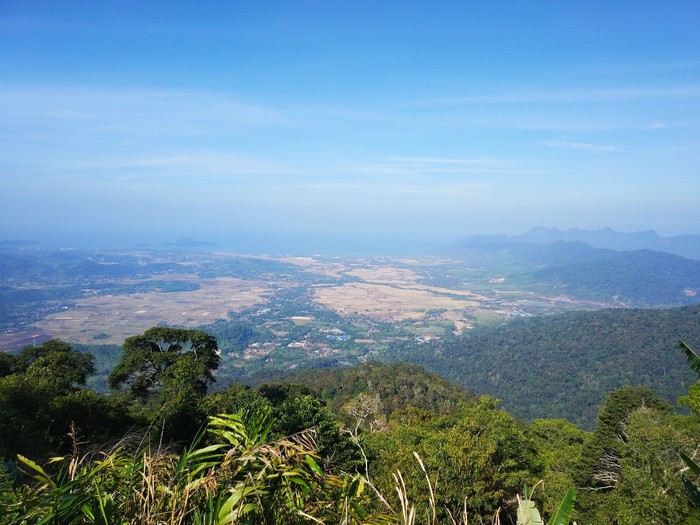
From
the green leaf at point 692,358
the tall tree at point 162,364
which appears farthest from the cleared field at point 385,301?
the green leaf at point 692,358

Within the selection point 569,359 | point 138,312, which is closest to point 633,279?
point 569,359

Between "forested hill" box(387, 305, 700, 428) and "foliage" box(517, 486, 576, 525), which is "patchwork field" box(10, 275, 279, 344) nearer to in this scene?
"forested hill" box(387, 305, 700, 428)

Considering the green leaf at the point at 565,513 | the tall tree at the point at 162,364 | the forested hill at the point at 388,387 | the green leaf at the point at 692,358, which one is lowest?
the forested hill at the point at 388,387

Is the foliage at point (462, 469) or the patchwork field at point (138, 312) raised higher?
the foliage at point (462, 469)

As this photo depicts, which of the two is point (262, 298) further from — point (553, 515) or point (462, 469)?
point (553, 515)

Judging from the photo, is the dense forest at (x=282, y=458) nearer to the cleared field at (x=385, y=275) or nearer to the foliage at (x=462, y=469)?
the foliage at (x=462, y=469)

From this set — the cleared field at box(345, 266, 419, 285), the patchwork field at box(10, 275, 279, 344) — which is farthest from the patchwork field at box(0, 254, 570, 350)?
the cleared field at box(345, 266, 419, 285)
